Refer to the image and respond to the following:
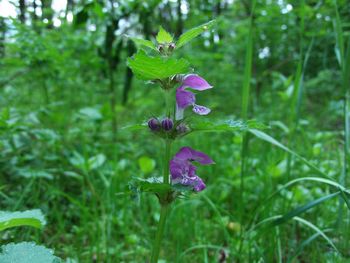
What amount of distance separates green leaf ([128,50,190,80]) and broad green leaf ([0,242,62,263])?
16.6 inches

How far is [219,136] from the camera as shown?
11.9 ft

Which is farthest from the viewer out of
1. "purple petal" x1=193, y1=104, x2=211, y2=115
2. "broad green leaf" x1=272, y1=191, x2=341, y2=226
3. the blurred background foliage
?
the blurred background foliage

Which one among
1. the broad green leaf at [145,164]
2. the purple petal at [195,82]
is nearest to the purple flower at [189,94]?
the purple petal at [195,82]

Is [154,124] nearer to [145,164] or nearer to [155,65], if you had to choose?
[155,65]

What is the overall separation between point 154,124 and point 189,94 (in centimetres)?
11

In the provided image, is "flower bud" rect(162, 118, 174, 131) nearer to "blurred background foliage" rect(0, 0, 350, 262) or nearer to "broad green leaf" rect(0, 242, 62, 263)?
"blurred background foliage" rect(0, 0, 350, 262)

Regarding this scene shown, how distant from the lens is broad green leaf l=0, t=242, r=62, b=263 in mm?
804

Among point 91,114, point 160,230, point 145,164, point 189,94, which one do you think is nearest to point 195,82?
point 189,94

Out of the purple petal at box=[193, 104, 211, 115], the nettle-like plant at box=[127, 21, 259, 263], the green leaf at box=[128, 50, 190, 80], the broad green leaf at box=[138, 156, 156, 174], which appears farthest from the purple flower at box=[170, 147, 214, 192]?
the broad green leaf at box=[138, 156, 156, 174]

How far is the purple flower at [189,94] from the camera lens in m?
0.91

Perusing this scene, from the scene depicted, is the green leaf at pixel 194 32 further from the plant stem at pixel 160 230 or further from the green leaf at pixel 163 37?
the plant stem at pixel 160 230

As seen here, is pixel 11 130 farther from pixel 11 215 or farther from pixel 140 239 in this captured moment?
pixel 11 215

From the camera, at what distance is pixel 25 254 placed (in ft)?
2.68

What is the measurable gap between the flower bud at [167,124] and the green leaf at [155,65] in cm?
11
